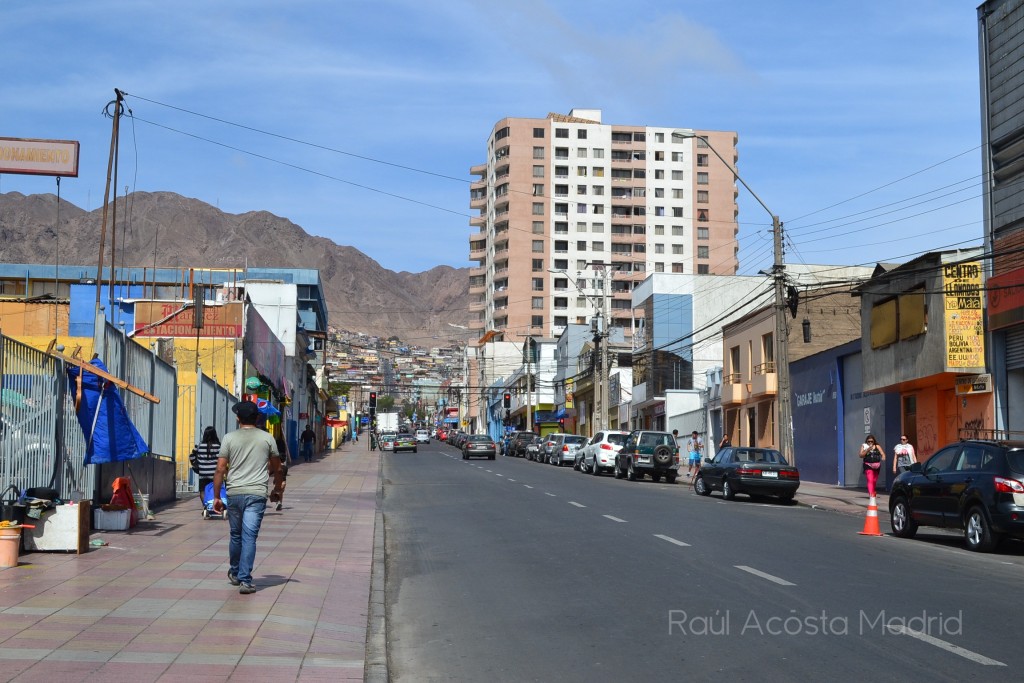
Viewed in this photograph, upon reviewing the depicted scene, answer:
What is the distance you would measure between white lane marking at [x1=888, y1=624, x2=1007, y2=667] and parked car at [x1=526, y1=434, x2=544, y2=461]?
2203 inches

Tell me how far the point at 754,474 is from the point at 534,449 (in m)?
40.0

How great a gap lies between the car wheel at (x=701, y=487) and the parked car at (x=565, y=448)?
2585cm

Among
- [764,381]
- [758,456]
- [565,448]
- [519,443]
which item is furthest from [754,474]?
[519,443]

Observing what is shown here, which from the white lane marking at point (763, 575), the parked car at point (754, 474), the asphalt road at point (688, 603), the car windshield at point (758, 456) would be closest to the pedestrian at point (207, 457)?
the asphalt road at point (688, 603)

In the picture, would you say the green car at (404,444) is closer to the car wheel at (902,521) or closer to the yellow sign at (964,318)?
the yellow sign at (964,318)

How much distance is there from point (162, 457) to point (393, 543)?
8382 millimetres

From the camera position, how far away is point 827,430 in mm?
38438

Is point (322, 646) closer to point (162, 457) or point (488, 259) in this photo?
point (162, 457)

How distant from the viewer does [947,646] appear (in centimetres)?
838

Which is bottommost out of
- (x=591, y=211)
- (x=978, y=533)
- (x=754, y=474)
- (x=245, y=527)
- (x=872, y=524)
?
(x=872, y=524)

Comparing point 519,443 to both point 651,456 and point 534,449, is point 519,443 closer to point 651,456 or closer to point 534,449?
point 534,449

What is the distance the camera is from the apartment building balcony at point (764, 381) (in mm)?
43534

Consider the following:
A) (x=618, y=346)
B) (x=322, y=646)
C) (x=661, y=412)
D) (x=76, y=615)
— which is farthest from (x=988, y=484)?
(x=618, y=346)

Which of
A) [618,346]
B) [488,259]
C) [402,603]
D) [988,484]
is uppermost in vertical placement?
[488,259]
